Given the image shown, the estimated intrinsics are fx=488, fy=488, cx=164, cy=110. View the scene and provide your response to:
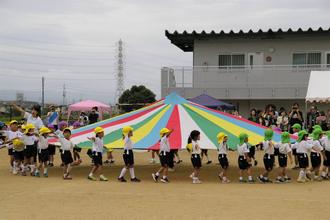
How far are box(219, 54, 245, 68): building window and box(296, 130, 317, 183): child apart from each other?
11417mm

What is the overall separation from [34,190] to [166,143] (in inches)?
105

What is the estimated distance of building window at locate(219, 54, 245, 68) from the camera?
21.0 metres

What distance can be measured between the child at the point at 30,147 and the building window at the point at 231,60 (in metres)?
12.4

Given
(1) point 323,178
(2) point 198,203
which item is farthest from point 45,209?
(1) point 323,178

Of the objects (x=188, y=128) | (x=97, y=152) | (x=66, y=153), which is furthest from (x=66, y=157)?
(x=188, y=128)

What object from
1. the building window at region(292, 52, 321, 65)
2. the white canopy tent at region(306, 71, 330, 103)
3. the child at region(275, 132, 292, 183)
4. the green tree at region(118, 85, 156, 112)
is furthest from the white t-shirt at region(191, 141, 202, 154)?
the green tree at region(118, 85, 156, 112)

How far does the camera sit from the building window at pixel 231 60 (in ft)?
68.9

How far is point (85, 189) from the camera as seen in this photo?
8.26 meters

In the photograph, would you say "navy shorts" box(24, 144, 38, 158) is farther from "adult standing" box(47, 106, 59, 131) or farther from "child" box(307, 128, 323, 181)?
"child" box(307, 128, 323, 181)

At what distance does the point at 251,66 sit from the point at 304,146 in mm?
10577

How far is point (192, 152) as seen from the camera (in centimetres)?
934

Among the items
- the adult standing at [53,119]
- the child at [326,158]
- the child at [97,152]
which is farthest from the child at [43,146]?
the child at [326,158]

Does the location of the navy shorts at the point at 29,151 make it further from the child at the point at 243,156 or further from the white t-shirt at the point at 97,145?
the child at the point at 243,156

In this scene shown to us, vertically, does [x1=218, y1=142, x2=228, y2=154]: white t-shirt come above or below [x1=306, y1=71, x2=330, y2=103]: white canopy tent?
below
